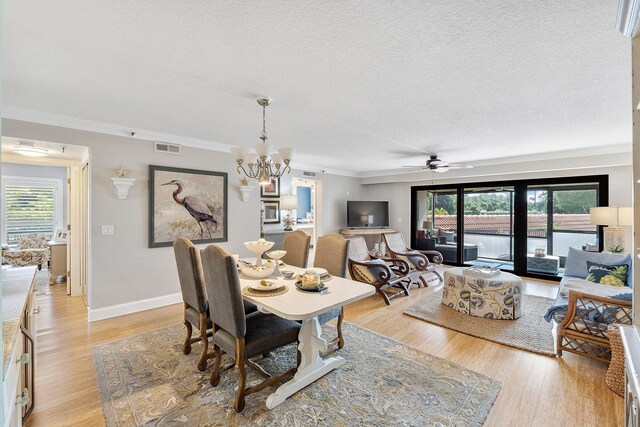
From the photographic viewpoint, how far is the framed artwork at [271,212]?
5840 mm

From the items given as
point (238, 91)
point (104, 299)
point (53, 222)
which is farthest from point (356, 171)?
point (53, 222)

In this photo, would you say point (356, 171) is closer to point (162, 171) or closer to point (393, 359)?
point (162, 171)

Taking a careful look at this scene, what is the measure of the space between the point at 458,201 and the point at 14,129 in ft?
23.7

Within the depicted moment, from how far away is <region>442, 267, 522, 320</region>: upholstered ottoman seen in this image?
11.9 feet

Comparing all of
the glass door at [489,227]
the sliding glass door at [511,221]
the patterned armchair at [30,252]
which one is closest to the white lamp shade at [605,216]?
the sliding glass door at [511,221]

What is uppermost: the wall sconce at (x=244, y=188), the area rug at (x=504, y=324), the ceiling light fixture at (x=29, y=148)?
the ceiling light fixture at (x=29, y=148)

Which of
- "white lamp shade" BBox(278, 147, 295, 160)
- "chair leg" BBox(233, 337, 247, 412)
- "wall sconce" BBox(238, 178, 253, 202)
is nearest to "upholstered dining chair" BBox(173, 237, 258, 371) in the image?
"chair leg" BBox(233, 337, 247, 412)

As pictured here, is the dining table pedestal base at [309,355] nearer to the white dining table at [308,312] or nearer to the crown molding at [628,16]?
the white dining table at [308,312]

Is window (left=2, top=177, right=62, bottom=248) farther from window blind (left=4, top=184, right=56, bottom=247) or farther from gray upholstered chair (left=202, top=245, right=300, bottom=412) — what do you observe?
gray upholstered chair (left=202, top=245, right=300, bottom=412)

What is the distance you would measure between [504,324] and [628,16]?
319 cm

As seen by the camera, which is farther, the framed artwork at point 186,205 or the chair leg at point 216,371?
the framed artwork at point 186,205

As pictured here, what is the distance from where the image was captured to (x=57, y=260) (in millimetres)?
5215

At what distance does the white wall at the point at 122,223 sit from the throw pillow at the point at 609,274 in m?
5.28

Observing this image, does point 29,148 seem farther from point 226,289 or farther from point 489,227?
point 489,227
